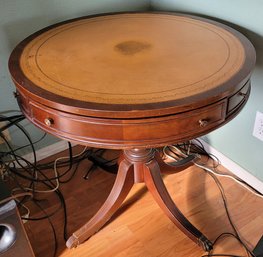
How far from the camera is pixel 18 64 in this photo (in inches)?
37.3

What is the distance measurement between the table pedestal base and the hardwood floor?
0.16ft

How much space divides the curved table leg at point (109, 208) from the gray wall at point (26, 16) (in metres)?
0.58

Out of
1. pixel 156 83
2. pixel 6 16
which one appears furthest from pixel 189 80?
pixel 6 16

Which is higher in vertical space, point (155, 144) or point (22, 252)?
point (155, 144)

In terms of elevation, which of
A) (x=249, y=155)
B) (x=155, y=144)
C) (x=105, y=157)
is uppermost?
(x=155, y=144)

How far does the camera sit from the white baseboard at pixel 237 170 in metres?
1.41

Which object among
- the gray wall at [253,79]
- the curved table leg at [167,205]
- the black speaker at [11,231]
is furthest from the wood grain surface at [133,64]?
the curved table leg at [167,205]

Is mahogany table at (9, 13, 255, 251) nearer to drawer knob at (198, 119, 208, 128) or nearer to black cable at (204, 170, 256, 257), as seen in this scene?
drawer knob at (198, 119, 208, 128)

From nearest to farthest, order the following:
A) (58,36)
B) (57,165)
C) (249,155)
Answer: (58,36)
(249,155)
(57,165)

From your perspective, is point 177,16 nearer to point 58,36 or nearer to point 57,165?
point 58,36

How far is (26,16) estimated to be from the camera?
1300 mm

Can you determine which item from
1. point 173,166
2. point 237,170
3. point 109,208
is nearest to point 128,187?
point 109,208

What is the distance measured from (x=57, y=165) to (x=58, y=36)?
711mm

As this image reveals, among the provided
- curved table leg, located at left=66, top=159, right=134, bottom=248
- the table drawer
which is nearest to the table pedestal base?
curved table leg, located at left=66, top=159, right=134, bottom=248
